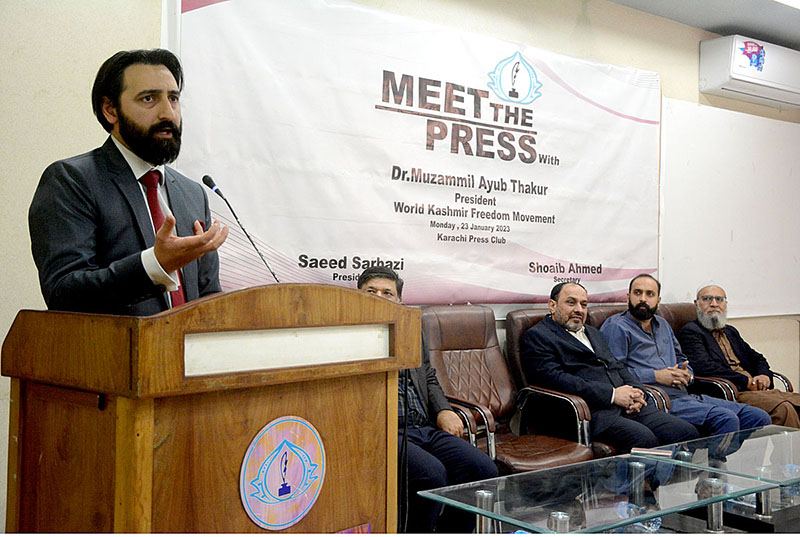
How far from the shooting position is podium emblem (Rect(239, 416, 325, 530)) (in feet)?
3.72

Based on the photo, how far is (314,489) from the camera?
3.94ft

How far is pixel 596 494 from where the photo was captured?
2.40 metres

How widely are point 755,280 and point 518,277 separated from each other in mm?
2356

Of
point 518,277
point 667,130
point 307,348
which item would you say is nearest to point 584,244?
point 518,277

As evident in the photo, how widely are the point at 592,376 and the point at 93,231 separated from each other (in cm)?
302

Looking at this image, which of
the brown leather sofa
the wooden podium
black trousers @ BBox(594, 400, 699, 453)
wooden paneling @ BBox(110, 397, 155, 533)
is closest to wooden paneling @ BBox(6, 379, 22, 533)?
the wooden podium

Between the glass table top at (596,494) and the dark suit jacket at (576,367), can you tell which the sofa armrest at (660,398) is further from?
the glass table top at (596,494)

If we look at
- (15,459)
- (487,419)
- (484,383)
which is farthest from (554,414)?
(15,459)

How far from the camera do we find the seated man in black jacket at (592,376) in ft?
11.8

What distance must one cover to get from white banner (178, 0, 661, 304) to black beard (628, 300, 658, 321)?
0.26 metres

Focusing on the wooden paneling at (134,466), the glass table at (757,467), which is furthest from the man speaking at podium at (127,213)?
the glass table at (757,467)

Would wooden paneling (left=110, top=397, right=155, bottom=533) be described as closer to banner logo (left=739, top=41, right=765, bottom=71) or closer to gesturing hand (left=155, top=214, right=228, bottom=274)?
gesturing hand (left=155, top=214, right=228, bottom=274)

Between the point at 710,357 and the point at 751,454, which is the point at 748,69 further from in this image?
the point at 751,454

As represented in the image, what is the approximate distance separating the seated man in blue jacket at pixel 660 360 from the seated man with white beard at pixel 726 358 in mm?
137
